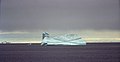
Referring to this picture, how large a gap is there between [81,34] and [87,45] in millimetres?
258

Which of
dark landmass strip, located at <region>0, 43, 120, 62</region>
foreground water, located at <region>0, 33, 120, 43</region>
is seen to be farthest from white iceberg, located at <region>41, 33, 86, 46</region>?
foreground water, located at <region>0, 33, 120, 43</region>

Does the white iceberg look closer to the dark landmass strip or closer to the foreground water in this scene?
the dark landmass strip

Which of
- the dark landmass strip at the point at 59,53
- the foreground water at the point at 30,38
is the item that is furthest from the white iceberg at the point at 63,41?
the foreground water at the point at 30,38

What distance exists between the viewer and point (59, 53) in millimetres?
1693

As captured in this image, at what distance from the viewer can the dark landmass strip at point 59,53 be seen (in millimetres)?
1576

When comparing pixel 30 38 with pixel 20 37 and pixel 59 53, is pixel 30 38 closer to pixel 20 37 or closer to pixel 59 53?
pixel 20 37

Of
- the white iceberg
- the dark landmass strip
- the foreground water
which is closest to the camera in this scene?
the dark landmass strip

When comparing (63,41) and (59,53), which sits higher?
(63,41)

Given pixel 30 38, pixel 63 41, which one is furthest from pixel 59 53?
pixel 30 38

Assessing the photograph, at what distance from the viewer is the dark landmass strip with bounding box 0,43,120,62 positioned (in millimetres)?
1576

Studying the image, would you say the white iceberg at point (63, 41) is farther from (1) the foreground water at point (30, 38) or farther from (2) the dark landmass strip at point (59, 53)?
(1) the foreground water at point (30, 38)

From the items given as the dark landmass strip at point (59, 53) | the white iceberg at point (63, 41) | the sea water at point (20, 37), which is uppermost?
the sea water at point (20, 37)

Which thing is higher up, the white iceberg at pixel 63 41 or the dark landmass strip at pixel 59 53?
the white iceberg at pixel 63 41

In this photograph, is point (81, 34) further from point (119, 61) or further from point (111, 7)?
point (119, 61)
